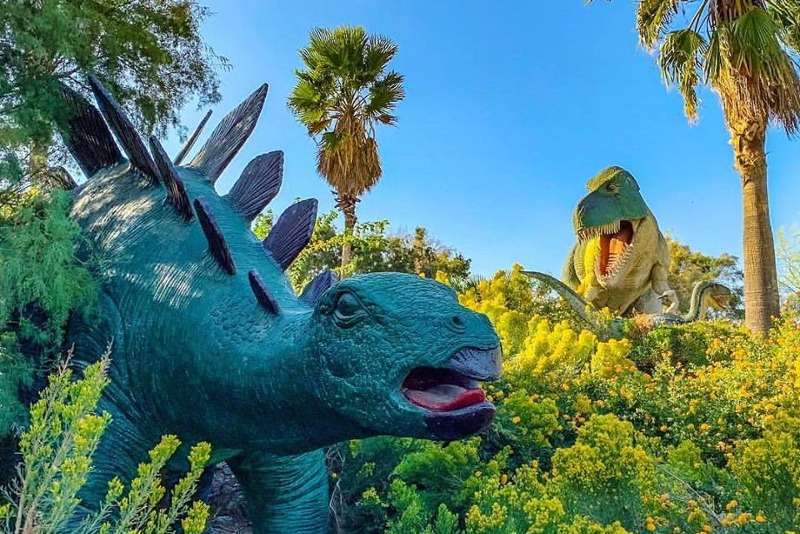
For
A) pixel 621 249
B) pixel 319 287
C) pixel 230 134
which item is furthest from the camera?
pixel 621 249

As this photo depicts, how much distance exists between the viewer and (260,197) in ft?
8.11

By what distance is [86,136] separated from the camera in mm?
2494

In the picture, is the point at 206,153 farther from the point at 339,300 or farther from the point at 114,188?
the point at 339,300

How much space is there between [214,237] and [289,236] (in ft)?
1.62

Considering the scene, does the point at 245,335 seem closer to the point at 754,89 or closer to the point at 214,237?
the point at 214,237

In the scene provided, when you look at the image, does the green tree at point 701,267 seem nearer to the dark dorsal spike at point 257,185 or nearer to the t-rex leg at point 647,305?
the t-rex leg at point 647,305

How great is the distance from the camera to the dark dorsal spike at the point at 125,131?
6.85ft

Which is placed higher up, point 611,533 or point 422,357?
point 422,357

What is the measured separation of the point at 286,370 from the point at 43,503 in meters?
0.69

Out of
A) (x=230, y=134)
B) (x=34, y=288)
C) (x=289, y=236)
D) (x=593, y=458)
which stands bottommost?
(x=593, y=458)

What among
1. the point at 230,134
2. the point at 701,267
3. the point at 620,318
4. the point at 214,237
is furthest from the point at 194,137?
the point at 701,267

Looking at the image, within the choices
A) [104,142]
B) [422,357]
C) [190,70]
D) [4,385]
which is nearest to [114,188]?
[104,142]

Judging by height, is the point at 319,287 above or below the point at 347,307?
above

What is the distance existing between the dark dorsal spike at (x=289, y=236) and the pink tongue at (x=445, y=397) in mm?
1078
